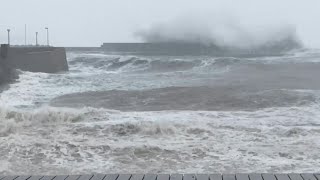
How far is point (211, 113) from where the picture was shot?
1496 cm

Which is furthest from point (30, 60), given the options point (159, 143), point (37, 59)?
point (159, 143)

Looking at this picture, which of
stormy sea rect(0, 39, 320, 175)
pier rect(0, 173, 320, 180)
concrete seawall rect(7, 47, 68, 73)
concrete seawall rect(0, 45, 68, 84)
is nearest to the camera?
pier rect(0, 173, 320, 180)

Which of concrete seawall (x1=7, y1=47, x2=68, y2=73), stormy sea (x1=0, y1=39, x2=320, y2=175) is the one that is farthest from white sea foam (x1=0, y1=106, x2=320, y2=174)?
concrete seawall (x1=7, y1=47, x2=68, y2=73)

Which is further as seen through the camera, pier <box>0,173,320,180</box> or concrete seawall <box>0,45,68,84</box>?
concrete seawall <box>0,45,68,84</box>

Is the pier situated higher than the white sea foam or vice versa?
the pier

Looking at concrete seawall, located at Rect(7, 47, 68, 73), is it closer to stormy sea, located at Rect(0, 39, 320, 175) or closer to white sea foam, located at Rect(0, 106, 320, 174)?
stormy sea, located at Rect(0, 39, 320, 175)

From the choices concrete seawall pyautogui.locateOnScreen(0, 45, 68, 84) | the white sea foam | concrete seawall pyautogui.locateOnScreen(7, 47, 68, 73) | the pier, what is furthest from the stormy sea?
concrete seawall pyautogui.locateOnScreen(7, 47, 68, 73)

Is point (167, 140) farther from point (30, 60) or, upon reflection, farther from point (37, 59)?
point (37, 59)

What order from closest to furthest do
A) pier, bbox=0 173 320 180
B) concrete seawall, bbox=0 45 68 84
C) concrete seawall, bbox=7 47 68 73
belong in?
pier, bbox=0 173 320 180
concrete seawall, bbox=0 45 68 84
concrete seawall, bbox=7 47 68 73

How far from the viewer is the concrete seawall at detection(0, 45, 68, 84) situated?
118ft

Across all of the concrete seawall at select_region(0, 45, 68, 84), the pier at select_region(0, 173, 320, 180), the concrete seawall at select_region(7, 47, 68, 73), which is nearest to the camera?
the pier at select_region(0, 173, 320, 180)

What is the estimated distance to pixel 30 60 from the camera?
43406 mm

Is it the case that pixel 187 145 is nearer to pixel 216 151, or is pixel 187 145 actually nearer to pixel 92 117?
pixel 216 151

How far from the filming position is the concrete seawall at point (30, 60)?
36.0m
